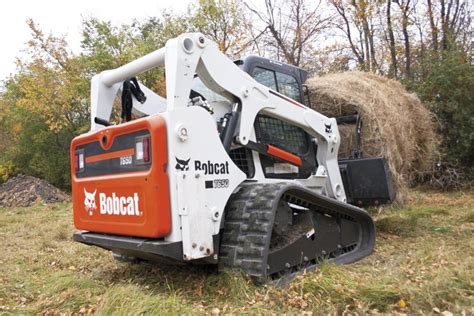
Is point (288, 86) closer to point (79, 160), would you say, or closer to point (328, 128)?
point (328, 128)

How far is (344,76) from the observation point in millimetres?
6867

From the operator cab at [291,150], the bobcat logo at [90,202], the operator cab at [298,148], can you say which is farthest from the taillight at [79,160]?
the operator cab at [298,148]

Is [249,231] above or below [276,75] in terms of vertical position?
below

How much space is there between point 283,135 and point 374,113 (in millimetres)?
1803

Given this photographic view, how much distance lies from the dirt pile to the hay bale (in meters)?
11.8

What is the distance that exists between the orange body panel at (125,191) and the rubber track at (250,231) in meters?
0.57

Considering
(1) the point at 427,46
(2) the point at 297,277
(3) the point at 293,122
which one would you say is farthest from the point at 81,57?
(2) the point at 297,277

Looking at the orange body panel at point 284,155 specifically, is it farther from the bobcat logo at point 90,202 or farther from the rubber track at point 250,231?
the bobcat logo at point 90,202

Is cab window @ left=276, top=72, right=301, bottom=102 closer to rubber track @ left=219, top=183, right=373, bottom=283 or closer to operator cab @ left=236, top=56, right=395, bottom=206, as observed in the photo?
operator cab @ left=236, top=56, right=395, bottom=206

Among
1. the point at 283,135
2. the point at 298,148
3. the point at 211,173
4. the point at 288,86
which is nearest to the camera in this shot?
the point at 211,173

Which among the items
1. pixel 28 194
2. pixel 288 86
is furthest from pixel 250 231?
pixel 28 194

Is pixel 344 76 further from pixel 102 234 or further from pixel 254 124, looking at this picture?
pixel 102 234

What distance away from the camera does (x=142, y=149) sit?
3578 mm

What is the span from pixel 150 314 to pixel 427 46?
62.0 feet
